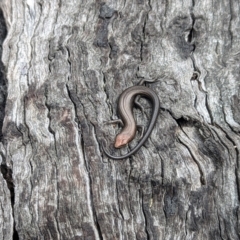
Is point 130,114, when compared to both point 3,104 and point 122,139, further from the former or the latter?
point 3,104

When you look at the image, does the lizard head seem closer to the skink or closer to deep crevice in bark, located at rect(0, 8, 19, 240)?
the skink

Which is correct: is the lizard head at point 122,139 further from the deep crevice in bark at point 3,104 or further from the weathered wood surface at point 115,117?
the deep crevice in bark at point 3,104

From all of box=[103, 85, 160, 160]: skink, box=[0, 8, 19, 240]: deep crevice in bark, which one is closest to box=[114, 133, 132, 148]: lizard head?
box=[103, 85, 160, 160]: skink

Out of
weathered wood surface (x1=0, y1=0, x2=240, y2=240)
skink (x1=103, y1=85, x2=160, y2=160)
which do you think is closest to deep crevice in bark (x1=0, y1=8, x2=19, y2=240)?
weathered wood surface (x1=0, y1=0, x2=240, y2=240)

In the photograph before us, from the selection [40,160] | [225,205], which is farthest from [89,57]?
[225,205]

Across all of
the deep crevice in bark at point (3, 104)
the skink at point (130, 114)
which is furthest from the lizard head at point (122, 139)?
the deep crevice in bark at point (3, 104)

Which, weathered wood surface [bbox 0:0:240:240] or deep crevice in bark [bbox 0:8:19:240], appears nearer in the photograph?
weathered wood surface [bbox 0:0:240:240]

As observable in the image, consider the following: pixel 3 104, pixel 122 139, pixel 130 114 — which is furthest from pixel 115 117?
pixel 3 104
